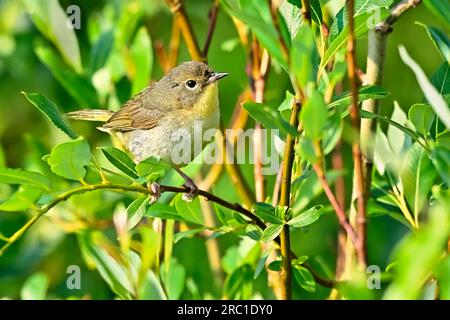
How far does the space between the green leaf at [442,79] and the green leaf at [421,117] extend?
0.14 m

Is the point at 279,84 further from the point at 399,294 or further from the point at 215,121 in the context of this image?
the point at 399,294

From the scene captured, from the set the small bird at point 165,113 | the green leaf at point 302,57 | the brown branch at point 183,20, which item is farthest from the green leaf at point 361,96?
the small bird at point 165,113

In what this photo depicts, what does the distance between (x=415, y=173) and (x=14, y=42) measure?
224 cm

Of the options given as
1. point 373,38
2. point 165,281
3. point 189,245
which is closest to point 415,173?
point 373,38

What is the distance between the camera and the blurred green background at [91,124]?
318 centimetres

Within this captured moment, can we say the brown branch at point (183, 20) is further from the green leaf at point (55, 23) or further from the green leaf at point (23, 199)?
the green leaf at point (23, 199)

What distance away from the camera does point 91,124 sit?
13.0ft

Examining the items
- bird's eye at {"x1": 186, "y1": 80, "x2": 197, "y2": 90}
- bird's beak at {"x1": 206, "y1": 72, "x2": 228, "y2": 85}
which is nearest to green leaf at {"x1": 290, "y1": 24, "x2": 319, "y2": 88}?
bird's beak at {"x1": 206, "y1": 72, "x2": 228, "y2": 85}

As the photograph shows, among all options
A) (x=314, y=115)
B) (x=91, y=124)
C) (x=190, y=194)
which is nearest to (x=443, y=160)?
→ (x=314, y=115)

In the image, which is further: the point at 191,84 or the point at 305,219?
A: the point at 191,84

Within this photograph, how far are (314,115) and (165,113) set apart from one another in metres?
1.97

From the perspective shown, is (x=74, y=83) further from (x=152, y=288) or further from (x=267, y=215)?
(x=267, y=215)

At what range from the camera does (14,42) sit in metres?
3.73

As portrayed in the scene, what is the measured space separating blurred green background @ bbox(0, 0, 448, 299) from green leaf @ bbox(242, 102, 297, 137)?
1158 mm
